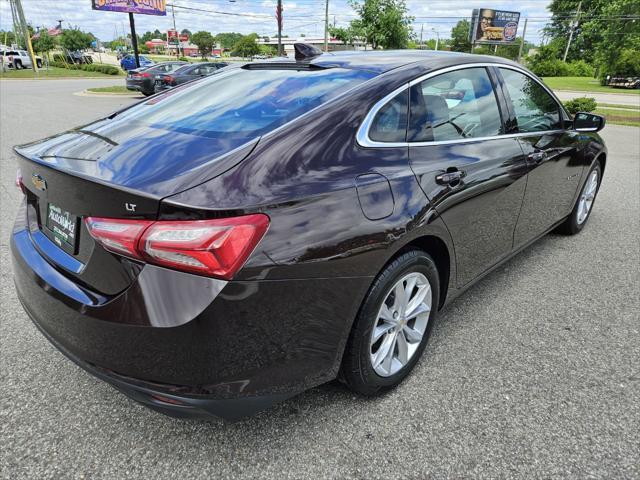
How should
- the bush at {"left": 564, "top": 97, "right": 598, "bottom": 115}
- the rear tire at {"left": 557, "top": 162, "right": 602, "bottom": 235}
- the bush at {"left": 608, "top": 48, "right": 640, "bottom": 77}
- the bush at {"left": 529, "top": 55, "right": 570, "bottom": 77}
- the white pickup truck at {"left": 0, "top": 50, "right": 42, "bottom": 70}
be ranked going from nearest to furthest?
the rear tire at {"left": 557, "top": 162, "right": 602, "bottom": 235} < the bush at {"left": 564, "top": 97, "right": 598, "bottom": 115} < the bush at {"left": 608, "top": 48, "right": 640, "bottom": 77} < the white pickup truck at {"left": 0, "top": 50, "right": 42, "bottom": 70} < the bush at {"left": 529, "top": 55, "right": 570, "bottom": 77}

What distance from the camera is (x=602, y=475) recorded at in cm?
192

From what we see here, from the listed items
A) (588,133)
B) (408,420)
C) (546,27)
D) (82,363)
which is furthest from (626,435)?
(546,27)

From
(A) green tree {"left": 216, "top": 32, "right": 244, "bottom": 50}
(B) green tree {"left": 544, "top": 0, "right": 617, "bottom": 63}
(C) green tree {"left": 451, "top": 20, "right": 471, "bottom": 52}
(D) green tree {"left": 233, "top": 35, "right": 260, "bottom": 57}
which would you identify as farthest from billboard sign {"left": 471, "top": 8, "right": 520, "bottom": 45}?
(A) green tree {"left": 216, "top": 32, "right": 244, "bottom": 50}

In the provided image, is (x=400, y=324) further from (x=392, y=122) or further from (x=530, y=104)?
(x=530, y=104)

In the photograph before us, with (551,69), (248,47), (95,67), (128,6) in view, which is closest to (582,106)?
(128,6)

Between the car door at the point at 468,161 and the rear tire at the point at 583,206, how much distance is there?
67.3 inches

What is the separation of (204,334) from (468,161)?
172cm

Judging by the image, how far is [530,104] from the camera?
3398mm

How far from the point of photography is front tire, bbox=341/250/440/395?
205cm

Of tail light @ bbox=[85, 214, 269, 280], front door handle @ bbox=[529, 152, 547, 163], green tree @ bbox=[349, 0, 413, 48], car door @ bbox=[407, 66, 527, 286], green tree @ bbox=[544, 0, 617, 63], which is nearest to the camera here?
tail light @ bbox=[85, 214, 269, 280]

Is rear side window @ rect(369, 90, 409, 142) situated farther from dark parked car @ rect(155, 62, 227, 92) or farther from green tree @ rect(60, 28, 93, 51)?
green tree @ rect(60, 28, 93, 51)

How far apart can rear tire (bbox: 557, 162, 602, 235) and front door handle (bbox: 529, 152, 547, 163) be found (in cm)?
135

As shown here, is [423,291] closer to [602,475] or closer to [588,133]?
[602,475]

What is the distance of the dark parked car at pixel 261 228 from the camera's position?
1.60 metres
